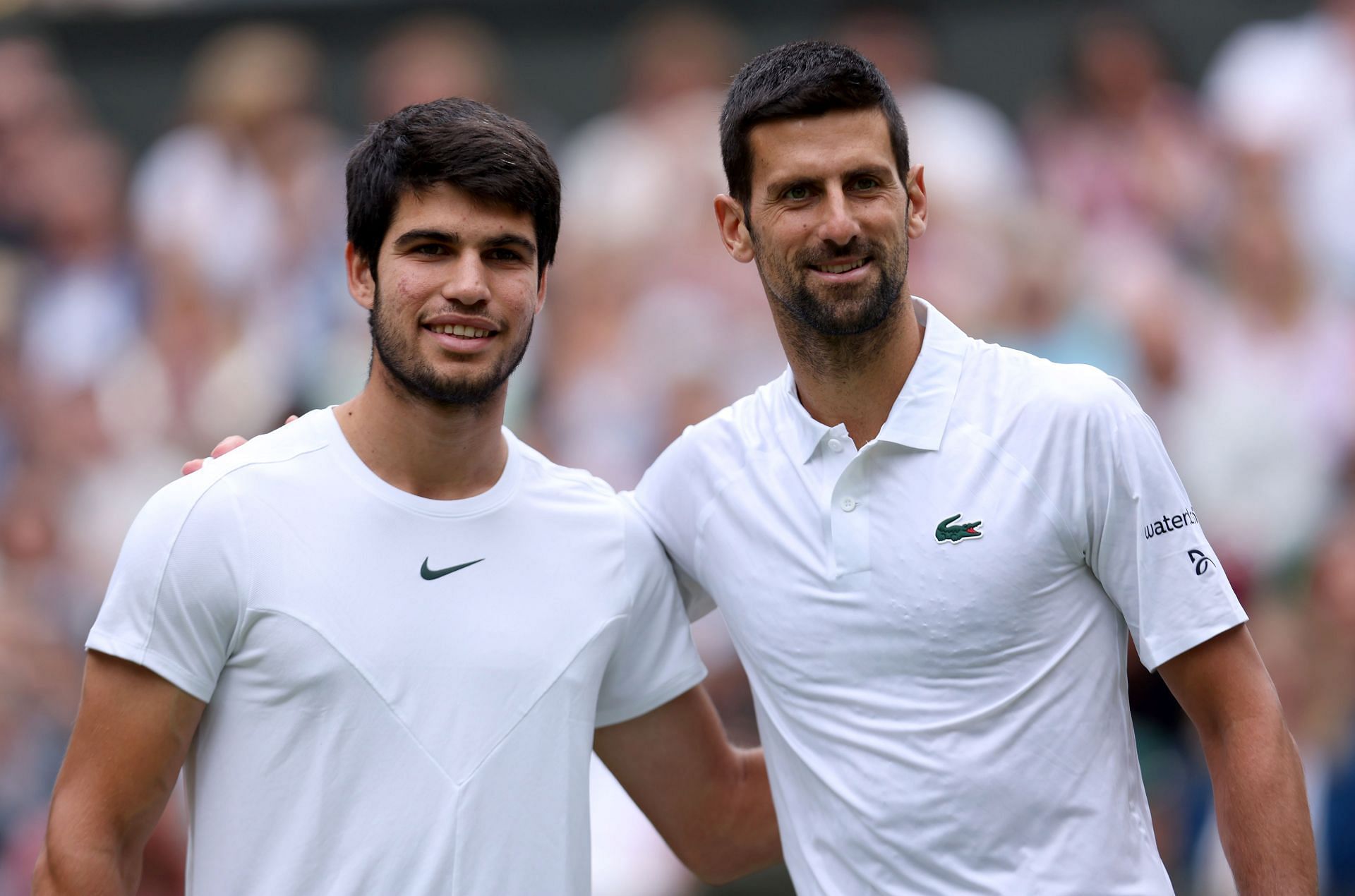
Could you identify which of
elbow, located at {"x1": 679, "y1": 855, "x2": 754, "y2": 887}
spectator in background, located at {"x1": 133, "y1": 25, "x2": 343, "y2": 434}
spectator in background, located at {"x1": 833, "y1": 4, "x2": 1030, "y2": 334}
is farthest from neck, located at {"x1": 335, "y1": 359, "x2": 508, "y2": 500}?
spectator in background, located at {"x1": 133, "y1": 25, "x2": 343, "y2": 434}

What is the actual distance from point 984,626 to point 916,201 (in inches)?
31.1

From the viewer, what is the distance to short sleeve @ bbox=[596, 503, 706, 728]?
9.71ft

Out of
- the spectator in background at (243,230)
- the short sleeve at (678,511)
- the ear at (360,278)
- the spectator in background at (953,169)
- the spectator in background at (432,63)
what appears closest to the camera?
the ear at (360,278)

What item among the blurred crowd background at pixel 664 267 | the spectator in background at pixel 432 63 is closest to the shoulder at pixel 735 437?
the blurred crowd background at pixel 664 267

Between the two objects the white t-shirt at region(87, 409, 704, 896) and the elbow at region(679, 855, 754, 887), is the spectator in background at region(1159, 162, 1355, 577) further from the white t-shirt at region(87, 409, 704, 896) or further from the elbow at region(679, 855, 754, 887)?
the white t-shirt at region(87, 409, 704, 896)

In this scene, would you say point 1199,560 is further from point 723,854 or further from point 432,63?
point 432,63

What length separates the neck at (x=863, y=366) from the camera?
2.77 meters

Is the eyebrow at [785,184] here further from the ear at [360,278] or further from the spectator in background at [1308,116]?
the spectator in background at [1308,116]

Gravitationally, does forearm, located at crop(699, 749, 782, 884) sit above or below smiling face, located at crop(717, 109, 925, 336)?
below

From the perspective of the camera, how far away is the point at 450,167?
2.77 metres

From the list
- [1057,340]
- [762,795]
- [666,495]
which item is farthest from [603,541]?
[1057,340]

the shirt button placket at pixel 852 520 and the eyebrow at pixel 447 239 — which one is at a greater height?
the eyebrow at pixel 447 239

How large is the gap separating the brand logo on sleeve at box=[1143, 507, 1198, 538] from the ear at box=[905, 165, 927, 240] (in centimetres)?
66

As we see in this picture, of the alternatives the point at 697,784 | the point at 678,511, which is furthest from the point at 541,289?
the point at 697,784
